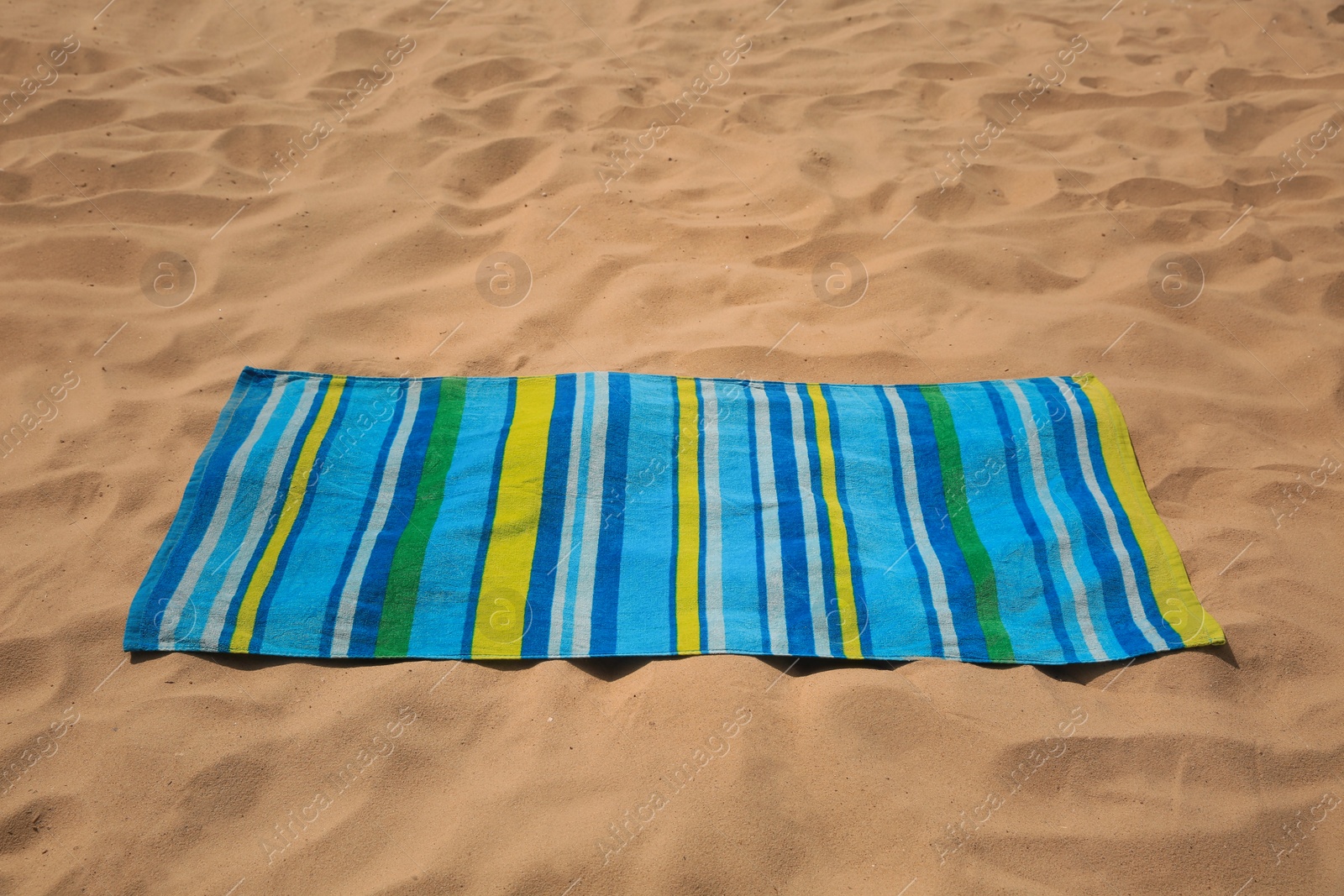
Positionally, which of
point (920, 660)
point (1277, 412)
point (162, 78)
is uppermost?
point (162, 78)

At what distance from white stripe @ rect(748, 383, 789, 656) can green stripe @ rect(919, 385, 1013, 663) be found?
1.65 feet

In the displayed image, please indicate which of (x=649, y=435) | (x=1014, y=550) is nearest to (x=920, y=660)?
(x=1014, y=550)

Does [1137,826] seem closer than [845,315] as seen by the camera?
Yes

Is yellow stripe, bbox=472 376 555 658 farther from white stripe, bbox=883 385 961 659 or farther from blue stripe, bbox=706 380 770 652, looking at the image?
white stripe, bbox=883 385 961 659

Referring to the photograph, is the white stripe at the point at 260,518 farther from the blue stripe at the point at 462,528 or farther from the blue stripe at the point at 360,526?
the blue stripe at the point at 462,528

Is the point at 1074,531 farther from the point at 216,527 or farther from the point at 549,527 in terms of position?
the point at 216,527

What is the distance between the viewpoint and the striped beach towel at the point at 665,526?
6.97ft

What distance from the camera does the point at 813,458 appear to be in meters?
2.55

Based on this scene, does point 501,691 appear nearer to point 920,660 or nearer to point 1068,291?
point 920,660

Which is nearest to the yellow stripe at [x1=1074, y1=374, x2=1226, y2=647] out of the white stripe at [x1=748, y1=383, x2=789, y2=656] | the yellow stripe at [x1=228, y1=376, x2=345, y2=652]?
the white stripe at [x1=748, y1=383, x2=789, y2=656]

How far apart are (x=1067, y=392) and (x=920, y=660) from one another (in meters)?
1.15

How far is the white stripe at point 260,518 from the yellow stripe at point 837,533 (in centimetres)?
154

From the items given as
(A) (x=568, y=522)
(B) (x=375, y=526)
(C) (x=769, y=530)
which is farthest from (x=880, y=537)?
(B) (x=375, y=526)

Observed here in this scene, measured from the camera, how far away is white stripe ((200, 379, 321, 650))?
2105mm
